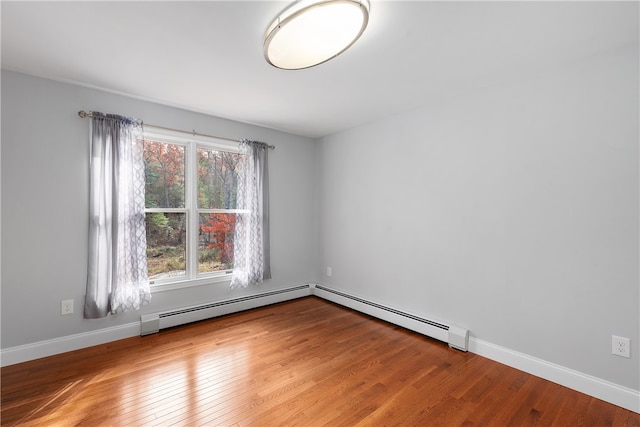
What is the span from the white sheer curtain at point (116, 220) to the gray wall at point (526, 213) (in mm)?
2697

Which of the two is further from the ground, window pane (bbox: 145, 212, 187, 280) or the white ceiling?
the white ceiling

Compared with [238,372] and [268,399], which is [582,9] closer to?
[268,399]

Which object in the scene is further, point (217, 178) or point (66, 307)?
point (217, 178)

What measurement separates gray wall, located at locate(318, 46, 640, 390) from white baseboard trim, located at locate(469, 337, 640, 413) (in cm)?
5

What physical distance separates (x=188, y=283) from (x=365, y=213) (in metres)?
2.35

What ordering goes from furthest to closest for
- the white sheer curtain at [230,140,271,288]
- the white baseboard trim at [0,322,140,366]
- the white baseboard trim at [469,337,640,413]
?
1. the white sheer curtain at [230,140,271,288]
2. the white baseboard trim at [0,322,140,366]
3. the white baseboard trim at [469,337,640,413]

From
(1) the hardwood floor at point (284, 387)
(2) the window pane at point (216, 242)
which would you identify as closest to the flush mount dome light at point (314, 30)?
(2) the window pane at point (216, 242)

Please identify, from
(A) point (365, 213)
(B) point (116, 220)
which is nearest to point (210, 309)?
(B) point (116, 220)

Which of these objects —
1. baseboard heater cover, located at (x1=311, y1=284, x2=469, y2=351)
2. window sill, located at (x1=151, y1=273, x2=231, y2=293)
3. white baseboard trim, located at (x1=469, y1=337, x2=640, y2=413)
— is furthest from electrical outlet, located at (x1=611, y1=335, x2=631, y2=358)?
window sill, located at (x1=151, y1=273, x2=231, y2=293)

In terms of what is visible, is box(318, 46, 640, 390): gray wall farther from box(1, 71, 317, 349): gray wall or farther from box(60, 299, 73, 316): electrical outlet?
box(60, 299, 73, 316): electrical outlet

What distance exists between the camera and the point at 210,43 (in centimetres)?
198

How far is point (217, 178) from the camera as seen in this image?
3607 millimetres

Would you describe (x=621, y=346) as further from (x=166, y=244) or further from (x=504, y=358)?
(x=166, y=244)

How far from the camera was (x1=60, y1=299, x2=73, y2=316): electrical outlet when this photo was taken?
8.45 feet
